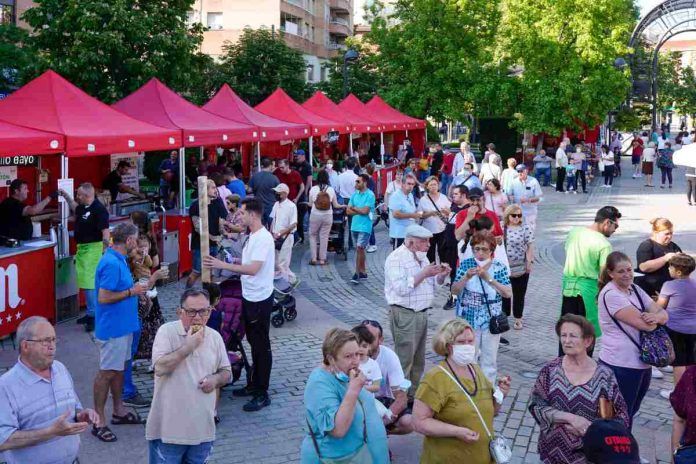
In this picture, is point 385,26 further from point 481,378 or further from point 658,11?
point 481,378

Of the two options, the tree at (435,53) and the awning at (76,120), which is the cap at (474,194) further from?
the tree at (435,53)

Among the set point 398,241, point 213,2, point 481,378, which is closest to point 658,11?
point 213,2

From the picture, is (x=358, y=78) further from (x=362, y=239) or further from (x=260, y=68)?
(x=362, y=239)

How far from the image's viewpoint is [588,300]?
788cm

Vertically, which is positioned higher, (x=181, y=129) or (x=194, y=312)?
(x=181, y=129)

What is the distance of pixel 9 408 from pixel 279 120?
17388 millimetres

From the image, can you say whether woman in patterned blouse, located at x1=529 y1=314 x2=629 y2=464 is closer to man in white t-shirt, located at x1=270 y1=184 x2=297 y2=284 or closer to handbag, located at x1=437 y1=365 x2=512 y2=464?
handbag, located at x1=437 y1=365 x2=512 y2=464

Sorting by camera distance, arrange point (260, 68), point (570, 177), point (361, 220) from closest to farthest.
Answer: point (361, 220) → point (570, 177) → point (260, 68)

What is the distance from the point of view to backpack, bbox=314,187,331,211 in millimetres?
14516

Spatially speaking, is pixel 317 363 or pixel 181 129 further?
pixel 181 129

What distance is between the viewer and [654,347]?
5.99 meters

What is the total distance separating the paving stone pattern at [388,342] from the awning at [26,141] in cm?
277

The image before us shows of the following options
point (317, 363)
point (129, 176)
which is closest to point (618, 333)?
point (317, 363)

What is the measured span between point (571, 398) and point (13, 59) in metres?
23.2
